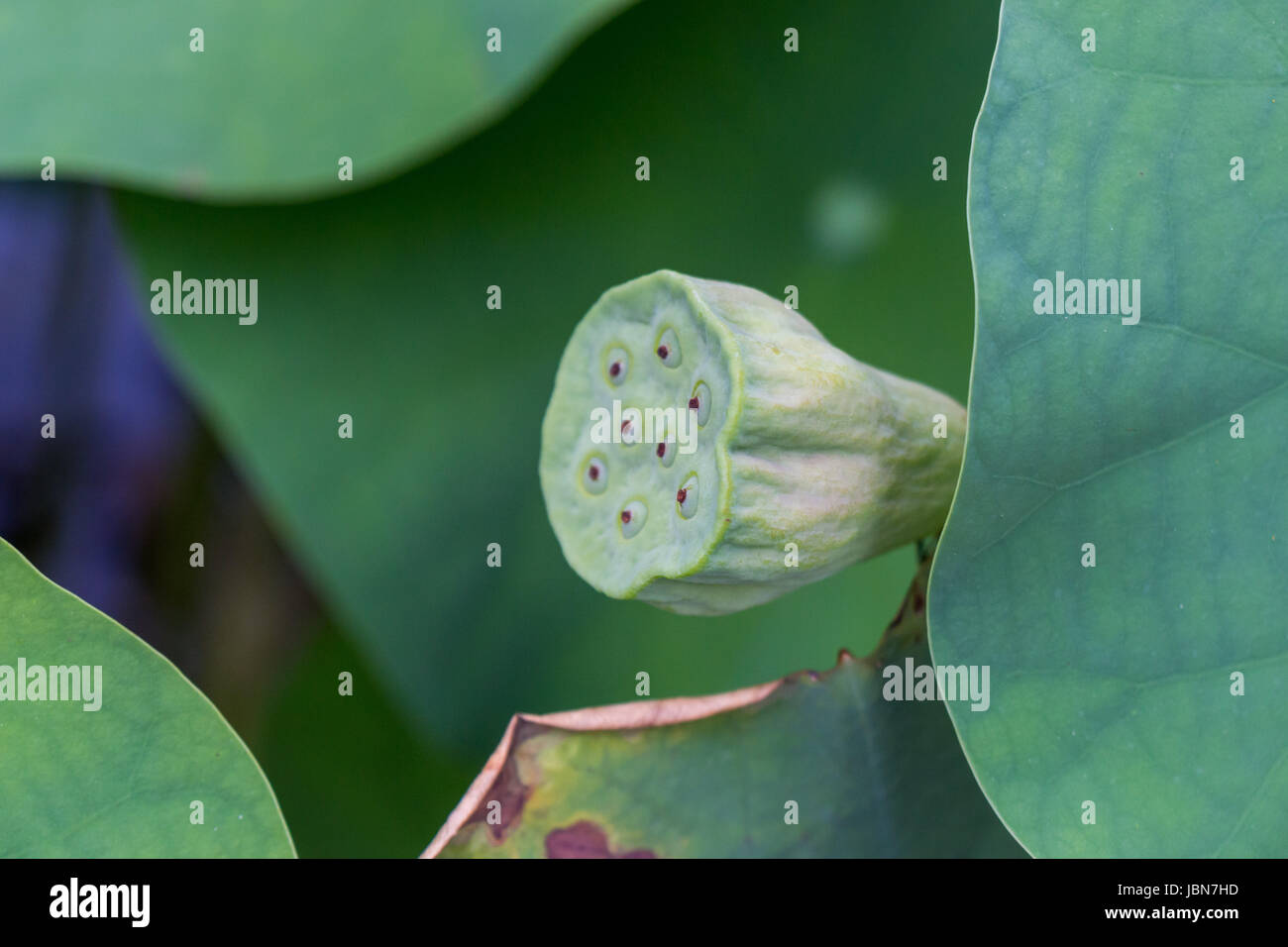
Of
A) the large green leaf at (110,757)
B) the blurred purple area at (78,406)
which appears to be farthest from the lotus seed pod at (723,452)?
the blurred purple area at (78,406)

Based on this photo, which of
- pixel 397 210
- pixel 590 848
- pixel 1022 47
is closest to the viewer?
pixel 1022 47

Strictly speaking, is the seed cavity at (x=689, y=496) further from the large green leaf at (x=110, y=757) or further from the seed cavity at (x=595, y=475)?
the large green leaf at (x=110, y=757)

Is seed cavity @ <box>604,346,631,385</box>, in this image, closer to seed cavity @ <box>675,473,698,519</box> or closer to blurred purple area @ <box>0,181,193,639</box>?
seed cavity @ <box>675,473,698,519</box>

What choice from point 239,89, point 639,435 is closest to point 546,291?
point 239,89
